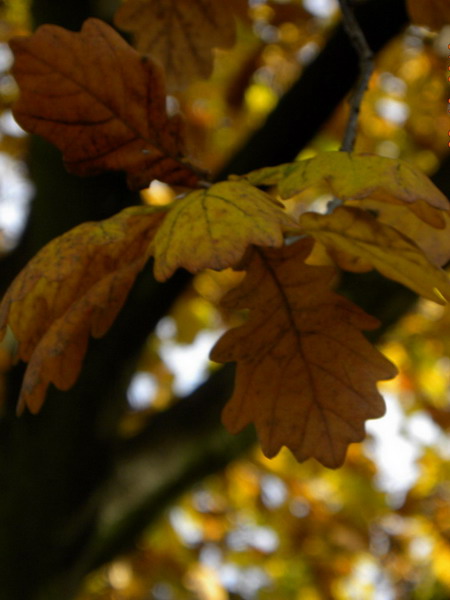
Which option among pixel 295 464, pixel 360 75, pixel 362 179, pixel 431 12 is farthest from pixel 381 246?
pixel 295 464

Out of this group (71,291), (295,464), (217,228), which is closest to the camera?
(217,228)

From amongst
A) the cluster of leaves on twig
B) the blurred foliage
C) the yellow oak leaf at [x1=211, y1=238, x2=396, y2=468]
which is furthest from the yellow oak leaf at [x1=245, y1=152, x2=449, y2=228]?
the blurred foliage

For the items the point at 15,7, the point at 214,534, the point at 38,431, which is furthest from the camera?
the point at 214,534

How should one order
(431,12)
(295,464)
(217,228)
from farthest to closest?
1. (295,464)
2. (431,12)
3. (217,228)

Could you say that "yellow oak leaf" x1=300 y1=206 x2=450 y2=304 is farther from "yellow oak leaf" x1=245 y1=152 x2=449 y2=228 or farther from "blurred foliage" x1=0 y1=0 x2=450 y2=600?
"blurred foliage" x1=0 y1=0 x2=450 y2=600

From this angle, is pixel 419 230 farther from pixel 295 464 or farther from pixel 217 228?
pixel 295 464

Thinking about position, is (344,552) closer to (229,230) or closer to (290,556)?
(290,556)

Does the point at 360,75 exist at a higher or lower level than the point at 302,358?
higher

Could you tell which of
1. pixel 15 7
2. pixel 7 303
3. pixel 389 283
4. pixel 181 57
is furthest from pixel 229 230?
pixel 15 7
